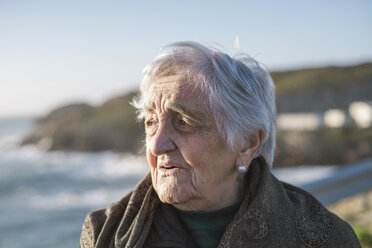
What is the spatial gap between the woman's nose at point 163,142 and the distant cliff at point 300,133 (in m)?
22.9

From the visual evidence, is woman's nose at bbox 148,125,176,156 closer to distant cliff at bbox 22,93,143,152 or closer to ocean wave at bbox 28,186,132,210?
ocean wave at bbox 28,186,132,210

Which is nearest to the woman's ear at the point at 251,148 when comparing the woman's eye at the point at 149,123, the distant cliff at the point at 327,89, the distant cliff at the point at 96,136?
the woman's eye at the point at 149,123

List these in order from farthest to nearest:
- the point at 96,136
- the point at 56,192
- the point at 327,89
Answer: the point at 327,89 < the point at 96,136 < the point at 56,192

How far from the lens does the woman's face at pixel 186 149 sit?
1690mm

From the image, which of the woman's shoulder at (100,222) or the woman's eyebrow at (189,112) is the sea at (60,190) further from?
the woman's eyebrow at (189,112)

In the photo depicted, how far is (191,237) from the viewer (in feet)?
5.98

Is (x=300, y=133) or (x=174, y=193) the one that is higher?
(x=174, y=193)

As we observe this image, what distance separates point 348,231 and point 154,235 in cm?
92

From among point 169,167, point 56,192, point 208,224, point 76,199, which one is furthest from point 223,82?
point 56,192

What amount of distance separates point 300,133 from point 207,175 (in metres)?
32.5

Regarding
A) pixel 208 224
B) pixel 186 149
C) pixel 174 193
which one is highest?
pixel 186 149

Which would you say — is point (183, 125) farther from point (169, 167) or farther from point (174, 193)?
point (174, 193)

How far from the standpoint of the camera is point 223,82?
5.59 feet

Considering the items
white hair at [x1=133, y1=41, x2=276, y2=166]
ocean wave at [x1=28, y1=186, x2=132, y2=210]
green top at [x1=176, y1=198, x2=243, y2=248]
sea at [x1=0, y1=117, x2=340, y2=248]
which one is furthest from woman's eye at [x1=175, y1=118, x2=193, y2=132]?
ocean wave at [x1=28, y1=186, x2=132, y2=210]
